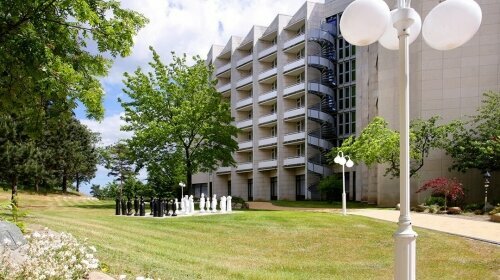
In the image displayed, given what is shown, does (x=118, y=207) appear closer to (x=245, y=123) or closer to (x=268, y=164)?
(x=268, y=164)

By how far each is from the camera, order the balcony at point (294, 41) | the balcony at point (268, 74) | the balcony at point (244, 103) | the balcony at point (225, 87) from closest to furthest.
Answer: the balcony at point (294, 41) → the balcony at point (268, 74) → the balcony at point (244, 103) → the balcony at point (225, 87)

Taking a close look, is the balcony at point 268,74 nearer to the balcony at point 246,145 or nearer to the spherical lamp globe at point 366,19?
the balcony at point 246,145

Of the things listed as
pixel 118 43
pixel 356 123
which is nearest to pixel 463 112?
pixel 356 123

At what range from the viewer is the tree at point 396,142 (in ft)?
110

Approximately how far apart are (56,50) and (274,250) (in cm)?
Result: 885

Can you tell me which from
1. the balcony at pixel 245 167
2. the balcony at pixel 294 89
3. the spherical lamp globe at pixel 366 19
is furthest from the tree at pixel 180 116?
the spherical lamp globe at pixel 366 19

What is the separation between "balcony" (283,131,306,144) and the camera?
54.3 meters

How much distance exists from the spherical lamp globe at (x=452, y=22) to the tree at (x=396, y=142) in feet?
90.8

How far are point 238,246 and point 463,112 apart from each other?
25.7m

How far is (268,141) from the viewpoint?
59.5 metres

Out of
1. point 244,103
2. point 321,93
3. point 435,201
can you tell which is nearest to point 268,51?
point 244,103

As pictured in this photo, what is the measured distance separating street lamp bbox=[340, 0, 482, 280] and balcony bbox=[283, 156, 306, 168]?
47.7 metres

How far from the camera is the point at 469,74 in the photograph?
3553 cm

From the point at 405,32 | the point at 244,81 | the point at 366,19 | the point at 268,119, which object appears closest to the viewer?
the point at 366,19
